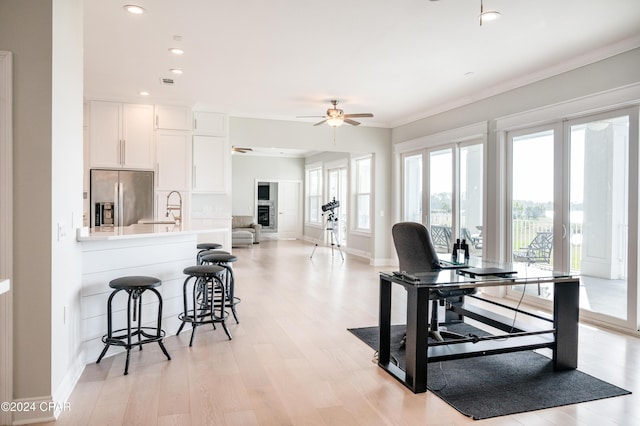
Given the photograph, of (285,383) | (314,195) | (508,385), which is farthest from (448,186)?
(314,195)

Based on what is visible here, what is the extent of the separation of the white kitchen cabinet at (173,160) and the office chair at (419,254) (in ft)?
14.5

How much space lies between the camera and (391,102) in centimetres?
668

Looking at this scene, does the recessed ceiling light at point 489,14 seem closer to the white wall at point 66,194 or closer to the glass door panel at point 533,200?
the glass door panel at point 533,200

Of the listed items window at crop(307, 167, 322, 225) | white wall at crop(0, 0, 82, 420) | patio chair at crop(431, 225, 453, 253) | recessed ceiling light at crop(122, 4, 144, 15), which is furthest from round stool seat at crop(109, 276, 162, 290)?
window at crop(307, 167, 322, 225)

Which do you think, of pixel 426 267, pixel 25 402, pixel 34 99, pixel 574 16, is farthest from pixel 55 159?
pixel 574 16

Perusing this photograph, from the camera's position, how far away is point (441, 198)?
708 centimetres

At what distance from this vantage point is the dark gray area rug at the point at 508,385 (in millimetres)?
2578

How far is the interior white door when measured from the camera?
13.8 metres

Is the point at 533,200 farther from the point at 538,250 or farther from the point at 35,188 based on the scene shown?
the point at 35,188

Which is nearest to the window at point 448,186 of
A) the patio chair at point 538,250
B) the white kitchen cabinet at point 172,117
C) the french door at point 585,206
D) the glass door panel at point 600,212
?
the patio chair at point 538,250

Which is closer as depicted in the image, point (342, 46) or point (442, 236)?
point (342, 46)

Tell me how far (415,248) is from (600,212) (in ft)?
8.08

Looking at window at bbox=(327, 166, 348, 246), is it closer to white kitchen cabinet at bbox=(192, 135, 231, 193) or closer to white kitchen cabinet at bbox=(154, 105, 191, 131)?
white kitchen cabinet at bbox=(192, 135, 231, 193)

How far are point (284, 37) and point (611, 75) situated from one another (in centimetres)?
338
